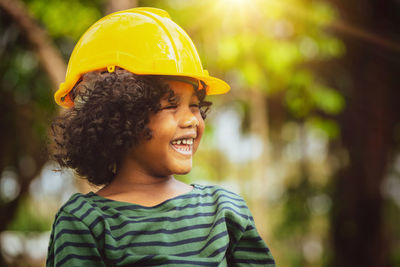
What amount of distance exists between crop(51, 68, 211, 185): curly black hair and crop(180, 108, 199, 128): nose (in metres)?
0.08

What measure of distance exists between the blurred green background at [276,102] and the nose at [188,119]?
7.70ft

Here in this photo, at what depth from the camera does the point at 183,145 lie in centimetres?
174

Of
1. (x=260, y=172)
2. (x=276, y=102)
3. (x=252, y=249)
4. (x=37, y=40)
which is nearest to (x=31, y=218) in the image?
(x=276, y=102)

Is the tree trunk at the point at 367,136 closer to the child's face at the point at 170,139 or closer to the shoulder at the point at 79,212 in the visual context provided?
the child's face at the point at 170,139

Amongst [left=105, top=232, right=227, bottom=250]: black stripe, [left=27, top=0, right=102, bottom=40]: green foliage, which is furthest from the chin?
[left=27, top=0, right=102, bottom=40]: green foliage

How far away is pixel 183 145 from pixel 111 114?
0.94ft

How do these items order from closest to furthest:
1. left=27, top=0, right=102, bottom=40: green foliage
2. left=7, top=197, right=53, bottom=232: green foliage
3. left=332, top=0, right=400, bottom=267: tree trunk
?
left=27, top=0, right=102, bottom=40: green foliage
left=332, top=0, right=400, bottom=267: tree trunk
left=7, top=197, right=53, bottom=232: green foliage

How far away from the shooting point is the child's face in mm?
1687

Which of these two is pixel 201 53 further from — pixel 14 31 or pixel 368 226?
pixel 368 226

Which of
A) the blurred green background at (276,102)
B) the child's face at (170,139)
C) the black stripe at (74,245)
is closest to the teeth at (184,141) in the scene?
the child's face at (170,139)

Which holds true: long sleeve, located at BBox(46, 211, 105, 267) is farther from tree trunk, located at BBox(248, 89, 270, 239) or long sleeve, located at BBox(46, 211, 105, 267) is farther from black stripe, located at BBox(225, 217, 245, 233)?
tree trunk, located at BBox(248, 89, 270, 239)

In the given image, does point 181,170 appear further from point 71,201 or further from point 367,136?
point 367,136

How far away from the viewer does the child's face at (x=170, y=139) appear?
169 cm

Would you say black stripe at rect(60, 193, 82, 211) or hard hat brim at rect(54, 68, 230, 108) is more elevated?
hard hat brim at rect(54, 68, 230, 108)
